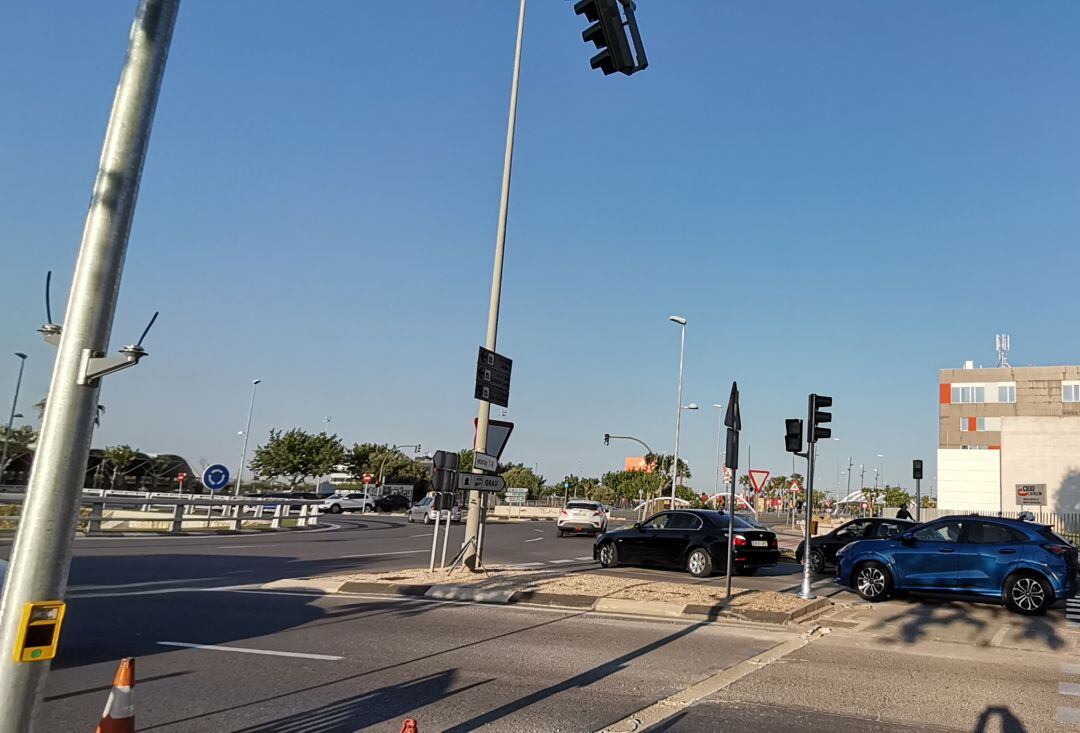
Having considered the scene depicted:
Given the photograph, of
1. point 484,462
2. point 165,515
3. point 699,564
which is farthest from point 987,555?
point 165,515

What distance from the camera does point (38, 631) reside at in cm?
342

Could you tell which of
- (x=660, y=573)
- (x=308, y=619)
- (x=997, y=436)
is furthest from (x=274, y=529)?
(x=997, y=436)

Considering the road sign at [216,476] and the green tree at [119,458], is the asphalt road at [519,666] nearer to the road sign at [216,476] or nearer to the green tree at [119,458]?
the road sign at [216,476]

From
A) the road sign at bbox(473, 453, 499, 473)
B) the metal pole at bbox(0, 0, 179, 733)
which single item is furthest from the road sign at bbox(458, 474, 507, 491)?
the metal pole at bbox(0, 0, 179, 733)

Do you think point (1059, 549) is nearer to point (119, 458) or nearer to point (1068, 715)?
point (1068, 715)

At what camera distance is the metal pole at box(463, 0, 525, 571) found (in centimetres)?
1459

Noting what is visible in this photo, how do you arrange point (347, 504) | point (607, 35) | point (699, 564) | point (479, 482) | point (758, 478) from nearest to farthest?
point (607, 35) → point (479, 482) → point (699, 564) → point (758, 478) → point (347, 504)

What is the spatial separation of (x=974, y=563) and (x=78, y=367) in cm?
1325

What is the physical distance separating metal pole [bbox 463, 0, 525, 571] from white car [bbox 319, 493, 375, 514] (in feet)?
137

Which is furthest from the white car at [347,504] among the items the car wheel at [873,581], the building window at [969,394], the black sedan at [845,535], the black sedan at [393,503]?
the building window at [969,394]

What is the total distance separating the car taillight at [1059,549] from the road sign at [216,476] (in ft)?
74.7

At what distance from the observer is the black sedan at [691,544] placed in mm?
16375

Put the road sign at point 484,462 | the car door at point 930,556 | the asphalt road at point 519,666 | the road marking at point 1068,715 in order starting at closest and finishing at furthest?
1. the asphalt road at point 519,666
2. the road marking at point 1068,715
3. the car door at point 930,556
4. the road sign at point 484,462

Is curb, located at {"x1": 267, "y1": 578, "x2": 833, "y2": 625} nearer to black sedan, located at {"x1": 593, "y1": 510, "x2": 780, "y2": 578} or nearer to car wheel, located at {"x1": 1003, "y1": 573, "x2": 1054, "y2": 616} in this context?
car wheel, located at {"x1": 1003, "y1": 573, "x2": 1054, "y2": 616}
